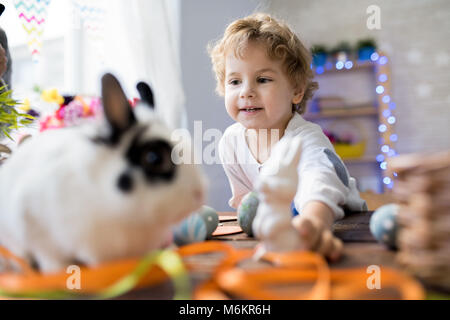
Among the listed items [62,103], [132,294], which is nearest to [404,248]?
[132,294]

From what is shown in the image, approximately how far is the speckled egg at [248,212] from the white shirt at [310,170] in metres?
0.09

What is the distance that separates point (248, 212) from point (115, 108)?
1.24 ft

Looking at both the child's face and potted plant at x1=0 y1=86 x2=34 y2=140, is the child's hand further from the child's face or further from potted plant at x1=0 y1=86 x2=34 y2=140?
the child's face

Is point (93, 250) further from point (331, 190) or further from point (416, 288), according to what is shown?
point (331, 190)

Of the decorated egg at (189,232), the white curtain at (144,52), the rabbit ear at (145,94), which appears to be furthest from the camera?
the white curtain at (144,52)

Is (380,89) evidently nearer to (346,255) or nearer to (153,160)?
(346,255)

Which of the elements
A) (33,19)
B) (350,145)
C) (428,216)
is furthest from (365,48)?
(428,216)

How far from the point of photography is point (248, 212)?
2.25 feet

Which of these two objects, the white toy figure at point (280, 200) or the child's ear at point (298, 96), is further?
the child's ear at point (298, 96)

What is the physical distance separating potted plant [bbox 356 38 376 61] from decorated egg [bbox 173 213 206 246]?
10.3 ft

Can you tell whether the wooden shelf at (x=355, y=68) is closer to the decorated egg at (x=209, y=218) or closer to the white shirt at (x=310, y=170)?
the white shirt at (x=310, y=170)

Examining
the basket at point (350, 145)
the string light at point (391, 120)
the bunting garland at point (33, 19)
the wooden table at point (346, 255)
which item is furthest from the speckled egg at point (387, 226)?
the string light at point (391, 120)

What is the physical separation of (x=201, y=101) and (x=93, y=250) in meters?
2.19

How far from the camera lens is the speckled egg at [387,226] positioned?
51 cm
